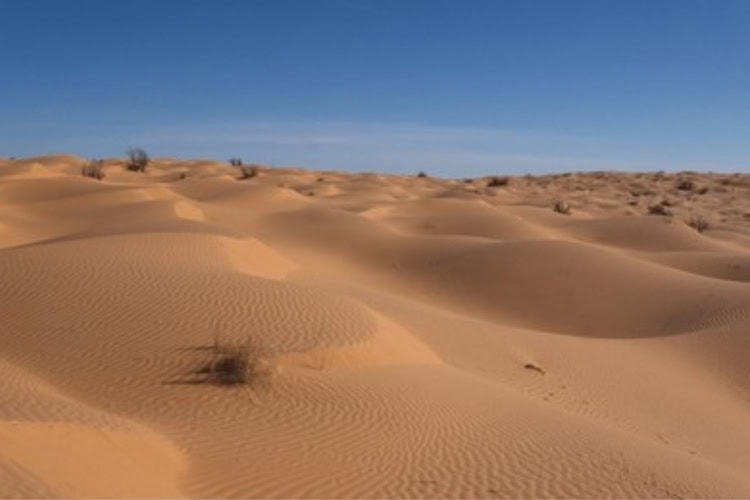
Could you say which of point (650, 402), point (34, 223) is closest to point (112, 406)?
point (650, 402)

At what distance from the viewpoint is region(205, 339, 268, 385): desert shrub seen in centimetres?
805

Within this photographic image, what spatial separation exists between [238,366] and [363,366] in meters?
1.53

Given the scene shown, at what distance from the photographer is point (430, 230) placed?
24.8 metres

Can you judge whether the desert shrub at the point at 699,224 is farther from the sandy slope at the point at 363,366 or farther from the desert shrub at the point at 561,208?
the sandy slope at the point at 363,366

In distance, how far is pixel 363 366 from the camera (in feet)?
29.7

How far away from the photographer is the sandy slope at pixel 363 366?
6469 mm

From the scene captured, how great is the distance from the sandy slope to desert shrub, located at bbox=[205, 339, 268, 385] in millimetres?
113

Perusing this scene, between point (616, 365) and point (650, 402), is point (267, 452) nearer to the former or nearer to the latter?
point (650, 402)

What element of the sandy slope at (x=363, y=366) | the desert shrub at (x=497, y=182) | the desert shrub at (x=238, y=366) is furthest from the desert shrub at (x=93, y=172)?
the desert shrub at (x=238, y=366)

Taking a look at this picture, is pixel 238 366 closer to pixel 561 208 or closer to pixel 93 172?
pixel 93 172

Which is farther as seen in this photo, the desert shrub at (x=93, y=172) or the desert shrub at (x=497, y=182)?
the desert shrub at (x=497, y=182)

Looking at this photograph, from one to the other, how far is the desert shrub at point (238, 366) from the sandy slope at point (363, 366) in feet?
0.37

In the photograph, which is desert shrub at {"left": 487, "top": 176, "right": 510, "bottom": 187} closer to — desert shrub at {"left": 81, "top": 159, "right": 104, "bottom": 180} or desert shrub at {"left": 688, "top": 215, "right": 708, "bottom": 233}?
desert shrub at {"left": 688, "top": 215, "right": 708, "bottom": 233}

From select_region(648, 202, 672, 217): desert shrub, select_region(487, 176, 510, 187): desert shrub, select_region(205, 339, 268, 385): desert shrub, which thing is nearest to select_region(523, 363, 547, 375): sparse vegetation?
select_region(205, 339, 268, 385): desert shrub
